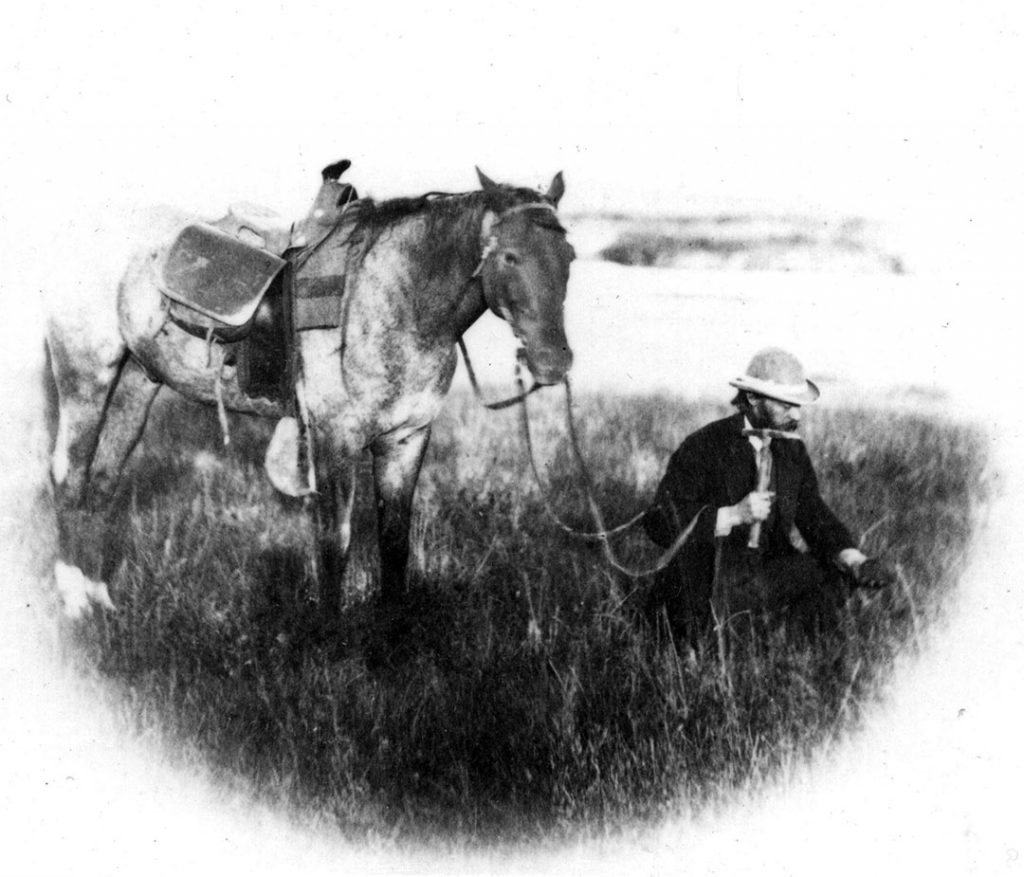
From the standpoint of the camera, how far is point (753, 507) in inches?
128

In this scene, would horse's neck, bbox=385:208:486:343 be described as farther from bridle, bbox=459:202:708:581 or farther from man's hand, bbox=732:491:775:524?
man's hand, bbox=732:491:775:524

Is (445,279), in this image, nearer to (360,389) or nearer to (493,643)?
(360,389)

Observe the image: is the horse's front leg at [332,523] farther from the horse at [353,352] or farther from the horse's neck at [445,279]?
the horse's neck at [445,279]

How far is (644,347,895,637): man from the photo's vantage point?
3268 millimetres

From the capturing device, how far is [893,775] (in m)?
3.47

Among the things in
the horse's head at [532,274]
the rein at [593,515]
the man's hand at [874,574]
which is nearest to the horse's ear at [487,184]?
the horse's head at [532,274]

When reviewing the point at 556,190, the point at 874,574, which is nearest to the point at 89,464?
the point at 556,190

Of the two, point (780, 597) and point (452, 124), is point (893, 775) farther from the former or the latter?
point (452, 124)

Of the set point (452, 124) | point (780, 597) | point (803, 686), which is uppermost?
point (452, 124)

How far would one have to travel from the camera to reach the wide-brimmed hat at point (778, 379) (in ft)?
10.8

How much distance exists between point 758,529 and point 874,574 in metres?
0.45

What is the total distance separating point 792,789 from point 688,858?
436 millimetres

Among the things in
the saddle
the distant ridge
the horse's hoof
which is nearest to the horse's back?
the saddle

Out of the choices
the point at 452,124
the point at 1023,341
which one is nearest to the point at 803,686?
the point at 1023,341
